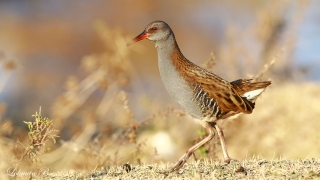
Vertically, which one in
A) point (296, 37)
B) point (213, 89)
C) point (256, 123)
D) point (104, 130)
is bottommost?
point (213, 89)

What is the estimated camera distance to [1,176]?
5047 mm

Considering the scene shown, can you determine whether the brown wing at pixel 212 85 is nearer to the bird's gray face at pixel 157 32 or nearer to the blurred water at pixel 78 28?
the bird's gray face at pixel 157 32

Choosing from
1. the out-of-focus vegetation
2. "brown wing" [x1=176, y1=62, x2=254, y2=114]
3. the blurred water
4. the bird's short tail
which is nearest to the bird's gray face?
"brown wing" [x1=176, y1=62, x2=254, y2=114]

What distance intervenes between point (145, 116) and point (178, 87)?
15.6 feet

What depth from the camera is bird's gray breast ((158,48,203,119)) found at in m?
6.20

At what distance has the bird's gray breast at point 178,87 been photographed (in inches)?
244

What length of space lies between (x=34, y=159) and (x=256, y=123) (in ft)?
20.2

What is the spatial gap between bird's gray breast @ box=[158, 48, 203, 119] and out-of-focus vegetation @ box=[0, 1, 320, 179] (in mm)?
913

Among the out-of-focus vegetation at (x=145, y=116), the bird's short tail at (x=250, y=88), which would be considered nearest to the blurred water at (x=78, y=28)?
the out-of-focus vegetation at (x=145, y=116)

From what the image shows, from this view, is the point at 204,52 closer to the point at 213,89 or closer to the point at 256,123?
the point at 256,123

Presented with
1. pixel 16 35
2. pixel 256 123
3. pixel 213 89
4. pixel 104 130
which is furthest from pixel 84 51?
pixel 213 89

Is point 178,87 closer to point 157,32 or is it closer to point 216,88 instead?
point 216,88

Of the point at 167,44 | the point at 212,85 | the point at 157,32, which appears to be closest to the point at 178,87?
the point at 212,85

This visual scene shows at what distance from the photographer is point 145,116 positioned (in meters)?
10.9
